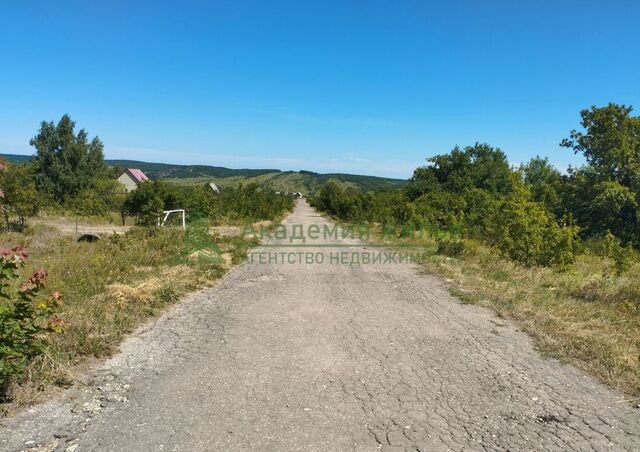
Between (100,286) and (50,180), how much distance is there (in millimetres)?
50034

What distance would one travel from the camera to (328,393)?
3.94m

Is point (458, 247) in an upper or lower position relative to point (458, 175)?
lower

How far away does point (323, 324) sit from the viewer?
244 inches

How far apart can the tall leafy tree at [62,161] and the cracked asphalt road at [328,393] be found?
50110 mm

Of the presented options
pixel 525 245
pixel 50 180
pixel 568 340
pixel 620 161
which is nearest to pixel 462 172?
pixel 620 161

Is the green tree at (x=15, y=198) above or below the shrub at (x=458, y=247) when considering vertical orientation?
above

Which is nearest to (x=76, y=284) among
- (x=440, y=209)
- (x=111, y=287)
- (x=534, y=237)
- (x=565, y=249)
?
(x=111, y=287)

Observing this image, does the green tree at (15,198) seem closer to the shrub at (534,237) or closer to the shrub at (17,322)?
the shrub at (17,322)

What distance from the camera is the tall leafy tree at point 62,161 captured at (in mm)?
48344

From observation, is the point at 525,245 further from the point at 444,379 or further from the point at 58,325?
the point at 58,325

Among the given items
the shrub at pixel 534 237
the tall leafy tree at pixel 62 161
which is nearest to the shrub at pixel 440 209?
the shrub at pixel 534 237

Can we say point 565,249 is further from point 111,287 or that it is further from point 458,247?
point 111,287

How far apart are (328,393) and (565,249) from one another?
871 cm

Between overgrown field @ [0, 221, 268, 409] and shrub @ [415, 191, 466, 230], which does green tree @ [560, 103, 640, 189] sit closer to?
shrub @ [415, 191, 466, 230]
